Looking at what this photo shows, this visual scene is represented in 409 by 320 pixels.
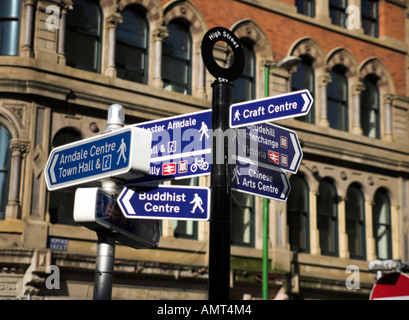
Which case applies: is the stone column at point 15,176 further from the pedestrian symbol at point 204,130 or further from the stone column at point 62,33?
the pedestrian symbol at point 204,130

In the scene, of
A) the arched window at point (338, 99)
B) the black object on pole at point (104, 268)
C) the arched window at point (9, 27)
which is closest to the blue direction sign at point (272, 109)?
the black object on pole at point (104, 268)

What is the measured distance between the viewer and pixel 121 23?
66.5 ft

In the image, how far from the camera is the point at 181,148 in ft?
20.4

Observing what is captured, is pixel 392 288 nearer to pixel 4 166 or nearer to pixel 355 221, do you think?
pixel 4 166

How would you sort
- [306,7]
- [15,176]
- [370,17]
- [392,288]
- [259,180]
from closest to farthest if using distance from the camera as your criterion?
[259,180] → [392,288] → [15,176] → [306,7] → [370,17]

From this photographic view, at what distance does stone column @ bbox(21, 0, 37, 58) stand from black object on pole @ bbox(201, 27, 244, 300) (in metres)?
13.1

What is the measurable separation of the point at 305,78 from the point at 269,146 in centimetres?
1886

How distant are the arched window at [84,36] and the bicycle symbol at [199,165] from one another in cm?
1388

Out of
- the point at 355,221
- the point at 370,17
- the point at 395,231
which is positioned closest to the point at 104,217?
the point at 355,221

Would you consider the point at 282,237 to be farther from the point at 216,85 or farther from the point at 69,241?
the point at 216,85

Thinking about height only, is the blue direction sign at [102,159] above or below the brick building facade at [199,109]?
below

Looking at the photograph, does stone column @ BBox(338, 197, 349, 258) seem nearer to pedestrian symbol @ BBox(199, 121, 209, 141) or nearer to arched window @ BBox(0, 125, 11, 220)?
arched window @ BBox(0, 125, 11, 220)

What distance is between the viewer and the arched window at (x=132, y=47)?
66.4 feet

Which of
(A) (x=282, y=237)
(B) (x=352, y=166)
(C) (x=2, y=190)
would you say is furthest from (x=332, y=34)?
(C) (x=2, y=190)
